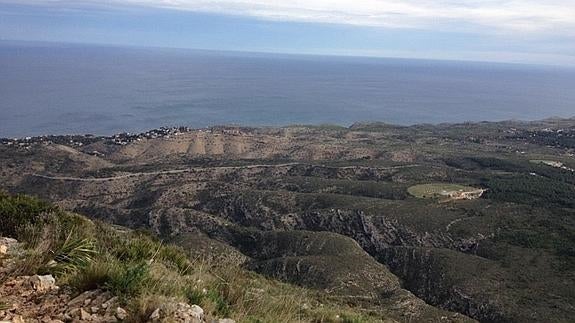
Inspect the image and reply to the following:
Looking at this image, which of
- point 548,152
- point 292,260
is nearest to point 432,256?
point 292,260

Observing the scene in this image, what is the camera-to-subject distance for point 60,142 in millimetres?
108188

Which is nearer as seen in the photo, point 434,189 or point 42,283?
point 42,283

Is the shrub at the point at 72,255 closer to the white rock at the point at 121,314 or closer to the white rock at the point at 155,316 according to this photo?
the white rock at the point at 121,314

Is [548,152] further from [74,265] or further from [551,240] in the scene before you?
[74,265]

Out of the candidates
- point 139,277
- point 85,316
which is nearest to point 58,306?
point 85,316

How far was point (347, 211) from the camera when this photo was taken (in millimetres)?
60250

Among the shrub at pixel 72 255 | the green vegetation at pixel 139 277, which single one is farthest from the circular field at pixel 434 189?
the shrub at pixel 72 255

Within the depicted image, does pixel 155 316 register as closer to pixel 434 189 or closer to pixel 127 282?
pixel 127 282

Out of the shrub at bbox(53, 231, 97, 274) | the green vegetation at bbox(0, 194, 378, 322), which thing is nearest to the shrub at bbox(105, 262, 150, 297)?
the green vegetation at bbox(0, 194, 378, 322)

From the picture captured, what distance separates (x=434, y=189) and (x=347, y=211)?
654 inches

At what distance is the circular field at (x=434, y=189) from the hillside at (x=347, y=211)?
47 centimetres

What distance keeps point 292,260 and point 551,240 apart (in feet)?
86.5

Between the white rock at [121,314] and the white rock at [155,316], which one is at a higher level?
the white rock at [155,316]

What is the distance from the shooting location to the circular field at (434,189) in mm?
67500
